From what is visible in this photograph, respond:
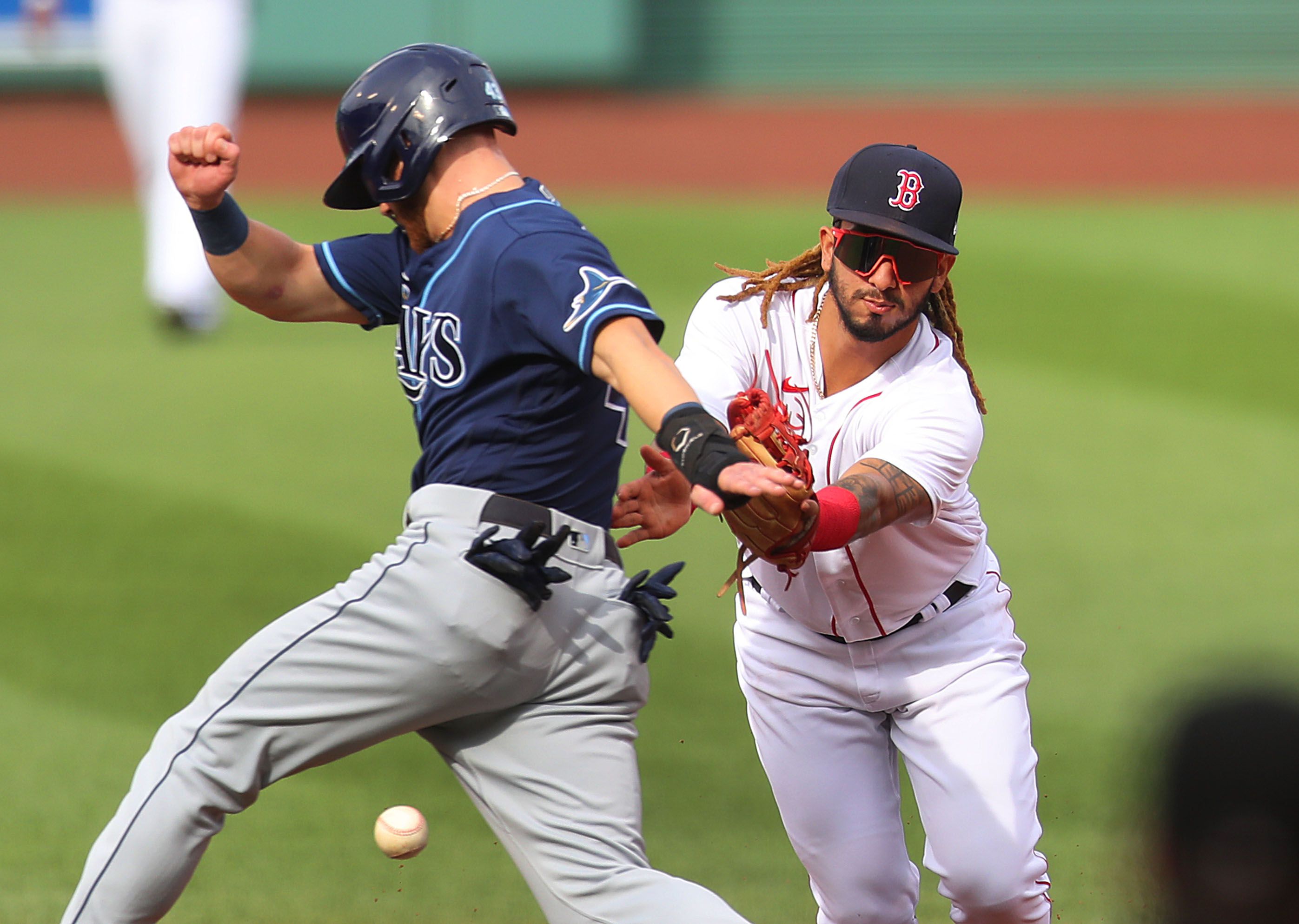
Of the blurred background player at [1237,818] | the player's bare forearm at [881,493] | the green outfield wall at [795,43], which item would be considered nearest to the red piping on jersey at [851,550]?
the player's bare forearm at [881,493]

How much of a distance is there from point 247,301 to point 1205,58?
16.9 metres

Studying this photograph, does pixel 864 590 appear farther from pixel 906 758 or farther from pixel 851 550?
pixel 906 758

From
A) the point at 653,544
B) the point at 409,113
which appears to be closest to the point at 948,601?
the point at 409,113

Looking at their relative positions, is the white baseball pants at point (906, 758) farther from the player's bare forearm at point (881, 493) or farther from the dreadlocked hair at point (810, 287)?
the dreadlocked hair at point (810, 287)

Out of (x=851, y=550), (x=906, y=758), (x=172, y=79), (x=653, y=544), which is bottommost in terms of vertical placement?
(x=653, y=544)

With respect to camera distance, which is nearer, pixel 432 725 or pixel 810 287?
pixel 432 725

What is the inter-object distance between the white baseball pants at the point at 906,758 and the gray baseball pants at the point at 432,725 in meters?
0.74

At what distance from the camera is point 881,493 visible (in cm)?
315

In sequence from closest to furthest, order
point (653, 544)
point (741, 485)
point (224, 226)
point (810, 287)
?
point (741, 485) < point (224, 226) < point (810, 287) < point (653, 544)

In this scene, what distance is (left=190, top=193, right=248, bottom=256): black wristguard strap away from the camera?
325 centimetres

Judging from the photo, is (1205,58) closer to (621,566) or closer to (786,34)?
(786,34)

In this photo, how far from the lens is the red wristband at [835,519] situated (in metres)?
3.01

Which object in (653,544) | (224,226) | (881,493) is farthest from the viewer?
(653,544)

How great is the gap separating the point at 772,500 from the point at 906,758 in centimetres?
98
